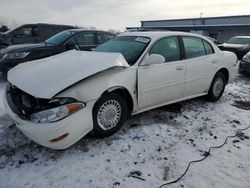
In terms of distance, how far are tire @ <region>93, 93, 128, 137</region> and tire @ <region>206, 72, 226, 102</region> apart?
245 cm

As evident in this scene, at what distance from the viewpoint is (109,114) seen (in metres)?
3.34

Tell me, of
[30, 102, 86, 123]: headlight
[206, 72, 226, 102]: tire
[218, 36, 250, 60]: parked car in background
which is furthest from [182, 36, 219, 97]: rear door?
[218, 36, 250, 60]: parked car in background

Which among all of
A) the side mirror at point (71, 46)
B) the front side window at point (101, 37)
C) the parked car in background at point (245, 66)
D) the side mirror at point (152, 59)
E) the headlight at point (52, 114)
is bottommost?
the parked car in background at point (245, 66)

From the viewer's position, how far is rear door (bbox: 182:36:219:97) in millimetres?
4375

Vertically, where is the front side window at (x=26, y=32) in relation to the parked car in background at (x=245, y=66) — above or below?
above

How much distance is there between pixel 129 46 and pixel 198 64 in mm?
1480

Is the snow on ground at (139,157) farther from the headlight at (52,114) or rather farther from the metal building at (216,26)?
the metal building at (216,26)

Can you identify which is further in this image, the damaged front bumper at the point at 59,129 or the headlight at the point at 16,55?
the headlight at the point at 16,55

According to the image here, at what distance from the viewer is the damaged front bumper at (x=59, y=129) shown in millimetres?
2652

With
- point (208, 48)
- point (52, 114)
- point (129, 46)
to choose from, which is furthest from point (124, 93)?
point (208, 48)

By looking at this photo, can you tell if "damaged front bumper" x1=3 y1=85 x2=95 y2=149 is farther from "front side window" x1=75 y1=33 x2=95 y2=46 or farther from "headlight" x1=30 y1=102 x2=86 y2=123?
"front side window" x1=75 y1=33 x2=95 y2=46

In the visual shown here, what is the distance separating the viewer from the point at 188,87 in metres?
4.42

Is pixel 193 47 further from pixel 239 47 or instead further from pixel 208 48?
pixel 239 47

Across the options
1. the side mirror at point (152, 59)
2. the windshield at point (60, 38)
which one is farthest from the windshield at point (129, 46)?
the windshield at point (60, 38)
